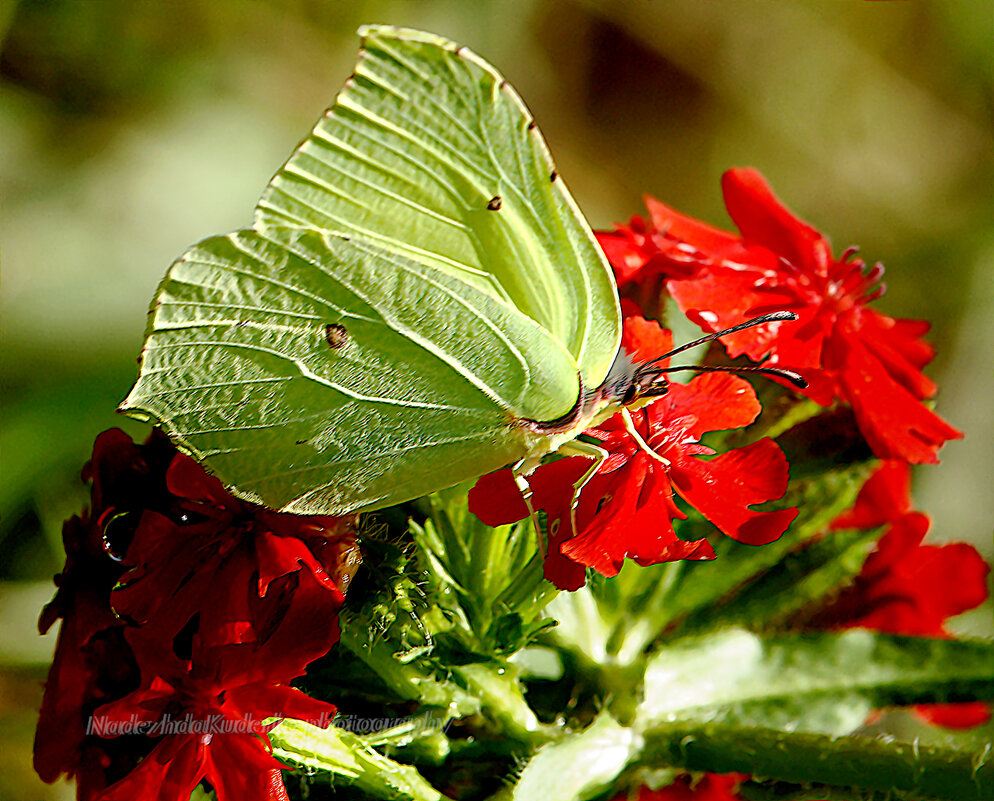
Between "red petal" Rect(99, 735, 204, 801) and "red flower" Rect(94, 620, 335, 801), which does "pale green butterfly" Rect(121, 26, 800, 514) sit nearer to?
"red flower" Rect(94, 620, 335, 801)

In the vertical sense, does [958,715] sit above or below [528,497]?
below

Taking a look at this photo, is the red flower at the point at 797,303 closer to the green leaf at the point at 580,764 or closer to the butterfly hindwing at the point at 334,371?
the butterfly hindwing at the point at 334,371

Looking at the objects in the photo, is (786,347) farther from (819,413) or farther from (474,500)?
(474,500)

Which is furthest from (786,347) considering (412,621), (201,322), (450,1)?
(450,1)

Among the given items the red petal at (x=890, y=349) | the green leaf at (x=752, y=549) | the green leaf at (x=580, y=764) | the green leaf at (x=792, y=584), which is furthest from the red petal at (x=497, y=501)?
the red petal at (x=890, y=349)

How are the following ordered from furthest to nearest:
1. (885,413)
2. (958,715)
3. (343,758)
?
(958,715), (885,413), (343,758)

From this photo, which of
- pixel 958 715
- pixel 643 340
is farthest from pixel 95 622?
pixel 958 715

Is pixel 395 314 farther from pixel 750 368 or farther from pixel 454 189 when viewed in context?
pixel 750 368
